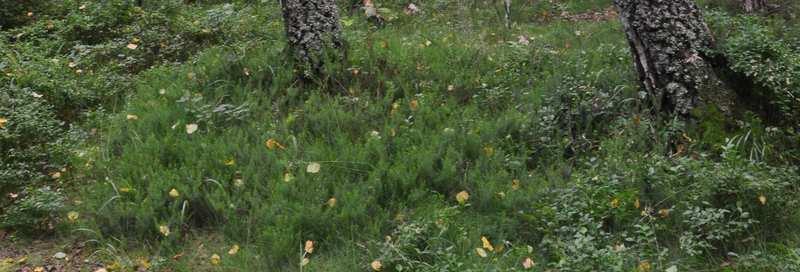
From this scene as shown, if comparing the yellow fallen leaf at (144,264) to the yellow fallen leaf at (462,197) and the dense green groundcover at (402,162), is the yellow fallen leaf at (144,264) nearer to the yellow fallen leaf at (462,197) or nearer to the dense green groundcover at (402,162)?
the dense green groundcover at (402,162)

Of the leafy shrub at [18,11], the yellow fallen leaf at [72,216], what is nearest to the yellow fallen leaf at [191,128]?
the yellow fallen leaf at [72,216]

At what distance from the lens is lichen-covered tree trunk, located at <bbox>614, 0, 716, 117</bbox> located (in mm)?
5727

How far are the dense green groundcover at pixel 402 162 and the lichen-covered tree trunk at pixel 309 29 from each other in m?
0.23

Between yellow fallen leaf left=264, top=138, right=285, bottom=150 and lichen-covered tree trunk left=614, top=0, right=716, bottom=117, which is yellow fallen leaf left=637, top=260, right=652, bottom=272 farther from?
yellow fallen leaf left=264, top=138, right=285, bottom=150

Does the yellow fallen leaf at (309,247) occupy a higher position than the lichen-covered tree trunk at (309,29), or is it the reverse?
the lichen-covered tree trunk at (309,29)

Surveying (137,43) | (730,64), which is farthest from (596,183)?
(137,43)

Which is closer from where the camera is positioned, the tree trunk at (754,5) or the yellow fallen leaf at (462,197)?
the yellow fallen leaf at (462,197)

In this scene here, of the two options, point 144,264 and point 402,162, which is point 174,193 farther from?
point 402,162

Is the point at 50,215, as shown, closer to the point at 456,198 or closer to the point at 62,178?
the point at 62,178

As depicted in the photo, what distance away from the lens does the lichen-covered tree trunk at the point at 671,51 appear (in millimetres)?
5727

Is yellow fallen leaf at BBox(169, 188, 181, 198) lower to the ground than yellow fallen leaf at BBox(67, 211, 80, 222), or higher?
higher

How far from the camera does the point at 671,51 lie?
5.77 metres

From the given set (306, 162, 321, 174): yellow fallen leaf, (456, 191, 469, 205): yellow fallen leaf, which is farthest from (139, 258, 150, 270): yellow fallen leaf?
(456, 191, 469, 205): yellow fallen leaf

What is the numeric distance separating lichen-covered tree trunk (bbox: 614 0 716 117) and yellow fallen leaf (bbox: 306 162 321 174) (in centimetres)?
278
